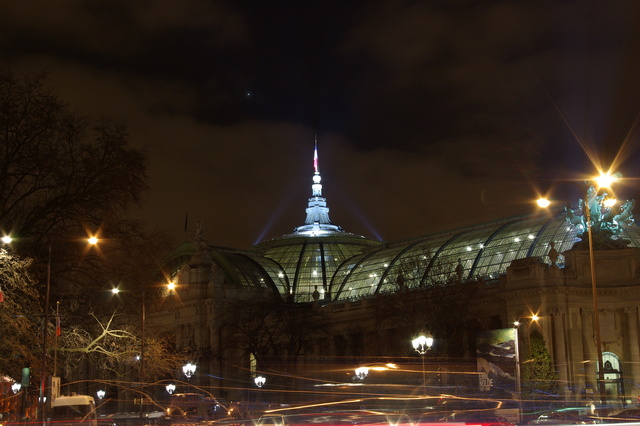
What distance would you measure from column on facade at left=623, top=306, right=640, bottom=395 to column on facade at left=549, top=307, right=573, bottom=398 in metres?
5.27

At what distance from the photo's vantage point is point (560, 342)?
81.8m

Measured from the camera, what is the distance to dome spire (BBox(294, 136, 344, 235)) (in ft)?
522

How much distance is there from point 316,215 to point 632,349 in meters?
87.8

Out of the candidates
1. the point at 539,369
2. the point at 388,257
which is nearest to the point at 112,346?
the point at 539,369

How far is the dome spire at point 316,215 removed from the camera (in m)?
159

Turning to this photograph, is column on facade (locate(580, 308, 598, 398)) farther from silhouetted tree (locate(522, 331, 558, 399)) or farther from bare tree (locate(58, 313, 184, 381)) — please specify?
bare tree (locate(58, 313, 184, 381))

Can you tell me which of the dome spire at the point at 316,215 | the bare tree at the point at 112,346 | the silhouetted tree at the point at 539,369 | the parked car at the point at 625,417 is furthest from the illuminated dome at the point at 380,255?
the parked car at the point at 625,417

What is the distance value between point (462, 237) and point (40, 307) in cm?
7955

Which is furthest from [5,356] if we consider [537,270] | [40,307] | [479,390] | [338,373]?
[338,373]

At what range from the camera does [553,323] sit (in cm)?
8269

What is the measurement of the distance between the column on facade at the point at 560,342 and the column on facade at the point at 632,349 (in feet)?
17.3

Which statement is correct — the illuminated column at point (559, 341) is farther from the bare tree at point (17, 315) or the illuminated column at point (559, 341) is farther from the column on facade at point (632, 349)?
the bare tree at point (17, 315)

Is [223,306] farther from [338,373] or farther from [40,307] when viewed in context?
[40,307]

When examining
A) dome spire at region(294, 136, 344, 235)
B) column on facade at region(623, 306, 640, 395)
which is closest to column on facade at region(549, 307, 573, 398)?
column on facade at region(623, 306, 640, 395)
